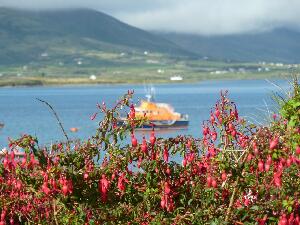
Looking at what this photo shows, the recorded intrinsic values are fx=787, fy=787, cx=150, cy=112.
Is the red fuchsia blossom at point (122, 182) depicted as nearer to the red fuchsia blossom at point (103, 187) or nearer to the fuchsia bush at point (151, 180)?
the fuchsia bush at point (151, 180)

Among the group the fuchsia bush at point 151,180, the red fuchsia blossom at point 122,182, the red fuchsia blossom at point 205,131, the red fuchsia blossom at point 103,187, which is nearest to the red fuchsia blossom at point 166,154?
the fuchsia bush at point 151,180

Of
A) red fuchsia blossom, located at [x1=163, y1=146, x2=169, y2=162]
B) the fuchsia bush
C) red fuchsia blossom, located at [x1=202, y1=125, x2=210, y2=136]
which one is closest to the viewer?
the fuchsia bush

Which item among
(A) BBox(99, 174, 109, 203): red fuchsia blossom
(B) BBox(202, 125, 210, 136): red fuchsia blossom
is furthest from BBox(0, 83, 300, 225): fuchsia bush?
(B) BBox(202, 125, 210, 136): red fuchsia blossom

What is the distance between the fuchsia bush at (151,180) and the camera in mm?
8945

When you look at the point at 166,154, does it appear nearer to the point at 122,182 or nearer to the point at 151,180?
the point at 151,180

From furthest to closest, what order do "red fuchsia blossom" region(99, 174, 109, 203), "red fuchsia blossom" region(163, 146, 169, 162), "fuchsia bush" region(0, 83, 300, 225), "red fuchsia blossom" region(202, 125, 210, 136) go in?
"red fuchsia blossom" region(202, 125, 210, 136) < "red fuchsia blossom" region(163, 146, 169, 162) < "red fuchsia blossom" region(99, 174, 109, 203) < "fuchsia bush" region(0, 83, 300, 225)

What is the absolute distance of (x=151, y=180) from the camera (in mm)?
9797

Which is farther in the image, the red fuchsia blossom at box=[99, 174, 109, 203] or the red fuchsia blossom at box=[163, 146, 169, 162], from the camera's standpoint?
the red fuchsia blossom at box=[163, 146, 169, 162]

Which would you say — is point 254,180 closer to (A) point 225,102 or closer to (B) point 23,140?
(A) point 225,102

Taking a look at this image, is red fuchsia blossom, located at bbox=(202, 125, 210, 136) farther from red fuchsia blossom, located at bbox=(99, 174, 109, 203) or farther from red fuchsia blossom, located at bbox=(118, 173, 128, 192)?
red fuchsia blossom, located at bbox=(99, 174, 109, 203)

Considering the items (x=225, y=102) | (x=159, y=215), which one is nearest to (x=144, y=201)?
(x=159, y=215)

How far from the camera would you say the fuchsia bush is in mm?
8945

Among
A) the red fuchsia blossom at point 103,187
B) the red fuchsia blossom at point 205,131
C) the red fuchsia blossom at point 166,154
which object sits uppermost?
the red fuchsia blossom at point 205,131

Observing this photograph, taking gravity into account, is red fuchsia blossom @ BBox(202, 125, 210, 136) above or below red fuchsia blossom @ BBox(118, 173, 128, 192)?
above
